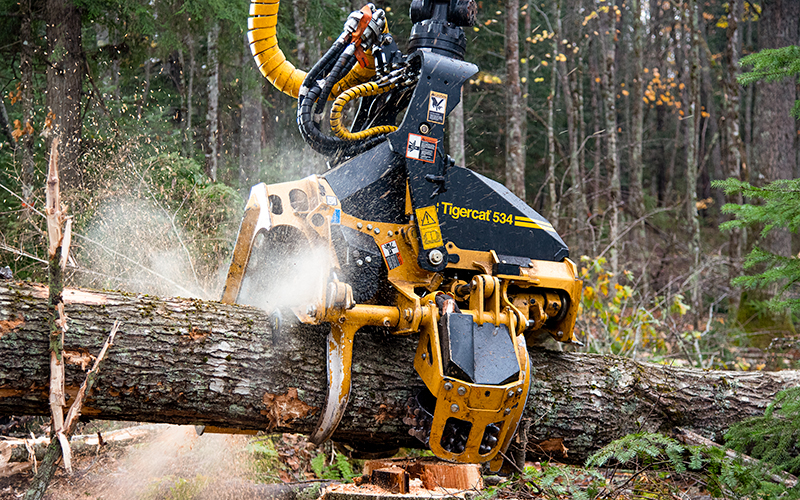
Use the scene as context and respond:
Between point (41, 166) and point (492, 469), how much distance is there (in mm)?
7512

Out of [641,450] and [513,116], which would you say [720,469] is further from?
[513,116]

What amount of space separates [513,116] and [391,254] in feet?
21.0

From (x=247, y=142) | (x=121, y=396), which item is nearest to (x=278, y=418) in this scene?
(x=121, y=396)

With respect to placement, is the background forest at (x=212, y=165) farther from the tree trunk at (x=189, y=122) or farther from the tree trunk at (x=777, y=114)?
the tree trunk at (x=189, y=122)

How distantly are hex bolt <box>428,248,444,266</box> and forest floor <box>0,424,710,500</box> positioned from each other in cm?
128

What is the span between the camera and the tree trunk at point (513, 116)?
29.7 feet

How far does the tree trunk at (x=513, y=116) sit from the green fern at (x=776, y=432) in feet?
19.5

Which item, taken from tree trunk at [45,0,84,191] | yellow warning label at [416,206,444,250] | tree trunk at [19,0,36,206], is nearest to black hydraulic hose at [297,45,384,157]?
yellow warning label at [416,206,444,250]

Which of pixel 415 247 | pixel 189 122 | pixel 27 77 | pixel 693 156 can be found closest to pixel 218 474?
pixel 415 247

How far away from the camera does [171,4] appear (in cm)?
824

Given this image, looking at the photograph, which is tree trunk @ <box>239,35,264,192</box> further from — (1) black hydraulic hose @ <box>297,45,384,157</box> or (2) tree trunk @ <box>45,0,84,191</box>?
(1) black hydraulic hose @ <box>297,45,384,157</box>

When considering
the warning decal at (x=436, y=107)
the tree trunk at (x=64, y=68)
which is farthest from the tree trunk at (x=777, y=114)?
the tree trunk at (x=64, y=68)

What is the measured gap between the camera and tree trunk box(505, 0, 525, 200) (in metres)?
9.05

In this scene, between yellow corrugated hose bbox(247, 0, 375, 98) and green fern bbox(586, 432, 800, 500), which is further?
yellow corrugated hose bbox(247, 0, 375, 98)
